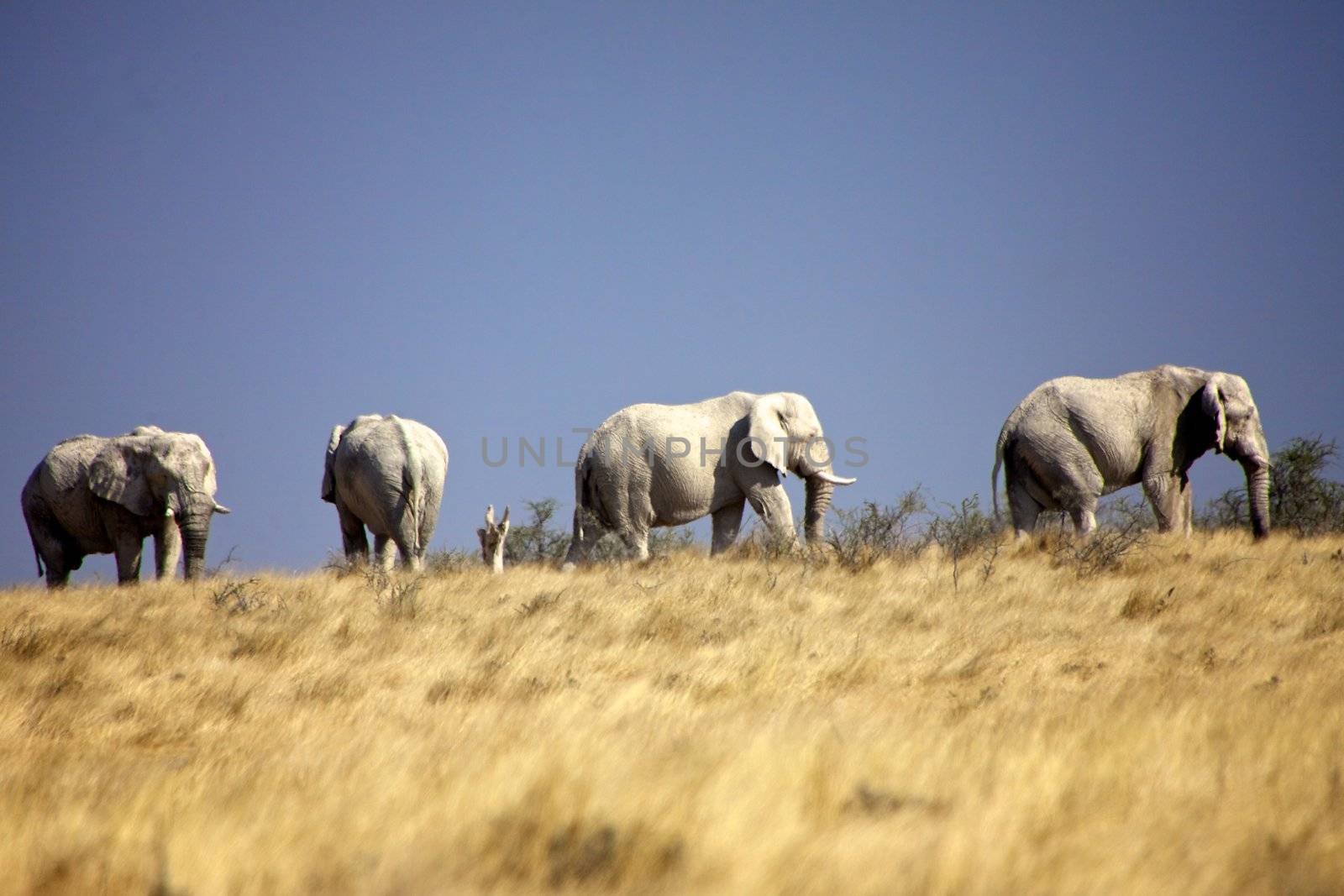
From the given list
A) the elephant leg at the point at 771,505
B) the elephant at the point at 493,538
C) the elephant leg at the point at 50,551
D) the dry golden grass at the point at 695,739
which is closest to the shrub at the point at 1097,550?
the dry golden grass at the point at 695,739

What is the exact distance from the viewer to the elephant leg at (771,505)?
47.8 feet

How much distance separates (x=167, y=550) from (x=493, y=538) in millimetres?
4579

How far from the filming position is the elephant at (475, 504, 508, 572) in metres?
15.1

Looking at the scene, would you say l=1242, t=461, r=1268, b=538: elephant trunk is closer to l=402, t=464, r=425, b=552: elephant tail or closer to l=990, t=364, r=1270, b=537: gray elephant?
l=990, t=364, r=1270, b=537: gray elephant

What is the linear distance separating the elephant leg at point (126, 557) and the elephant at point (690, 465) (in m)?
6.24

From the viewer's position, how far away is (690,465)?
14.6m

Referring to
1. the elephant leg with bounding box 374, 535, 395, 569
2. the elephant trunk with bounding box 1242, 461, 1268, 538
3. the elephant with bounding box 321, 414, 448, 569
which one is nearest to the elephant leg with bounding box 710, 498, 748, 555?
the elephant with bounding box 321, 414, 448, 569

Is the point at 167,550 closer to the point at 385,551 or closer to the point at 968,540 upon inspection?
the point at 385,551

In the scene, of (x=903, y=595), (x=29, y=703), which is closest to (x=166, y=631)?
(x=29, y=703)

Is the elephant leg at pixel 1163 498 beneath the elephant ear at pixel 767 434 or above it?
beneath

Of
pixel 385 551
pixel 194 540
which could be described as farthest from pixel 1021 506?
pixel 194 540

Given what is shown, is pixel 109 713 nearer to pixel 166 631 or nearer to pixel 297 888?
pixel 166 631

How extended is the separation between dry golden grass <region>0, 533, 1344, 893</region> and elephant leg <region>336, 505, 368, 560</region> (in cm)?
497

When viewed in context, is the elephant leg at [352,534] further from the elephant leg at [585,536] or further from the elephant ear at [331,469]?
the elephant leg at [585,536]
